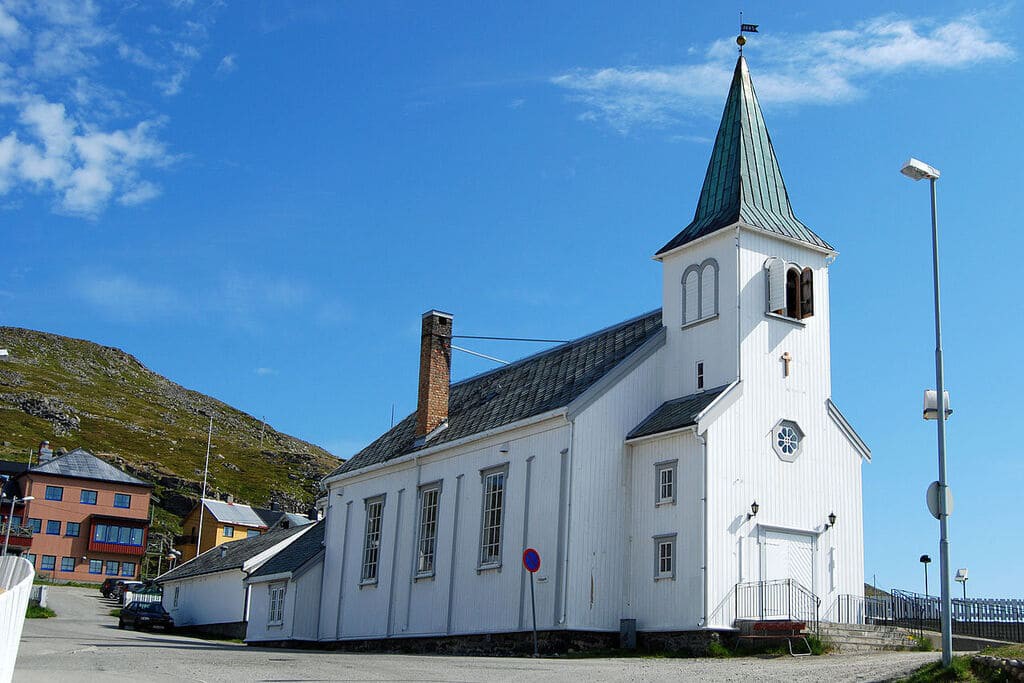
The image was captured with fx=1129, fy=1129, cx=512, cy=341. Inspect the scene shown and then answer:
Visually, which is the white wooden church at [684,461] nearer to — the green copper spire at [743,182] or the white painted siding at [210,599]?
the green copper spire at [743,182]

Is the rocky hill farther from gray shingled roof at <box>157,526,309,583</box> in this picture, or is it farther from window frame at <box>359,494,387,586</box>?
window frame at <box>359,494,387,586</box>

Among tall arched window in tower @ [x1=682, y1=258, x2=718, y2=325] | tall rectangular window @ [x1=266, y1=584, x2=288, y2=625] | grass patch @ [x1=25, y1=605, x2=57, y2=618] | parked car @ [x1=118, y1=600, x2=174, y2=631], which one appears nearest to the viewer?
tall arched window in tower @ [x1=682, y1=258, x2=718, y2=325]

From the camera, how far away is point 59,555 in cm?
9119

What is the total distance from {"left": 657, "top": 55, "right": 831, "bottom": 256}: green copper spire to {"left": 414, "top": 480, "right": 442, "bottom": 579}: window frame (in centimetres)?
1003

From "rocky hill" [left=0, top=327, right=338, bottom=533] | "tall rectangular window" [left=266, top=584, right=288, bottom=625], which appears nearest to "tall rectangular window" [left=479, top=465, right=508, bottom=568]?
"tall rectangular window" [left=266, top=584, right=288, bottom=625]

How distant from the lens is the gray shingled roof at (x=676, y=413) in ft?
90.1

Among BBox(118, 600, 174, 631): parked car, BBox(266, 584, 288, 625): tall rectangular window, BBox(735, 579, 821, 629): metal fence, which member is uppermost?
BBox(735, 579, 821, 629): metal fence

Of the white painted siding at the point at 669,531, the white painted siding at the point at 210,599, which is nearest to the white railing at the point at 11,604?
the white painted siding at the point at 669,531

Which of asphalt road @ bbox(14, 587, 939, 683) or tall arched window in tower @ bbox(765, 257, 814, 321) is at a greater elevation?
tall arched window in tower @ bbox(765, 257, 814, 321)

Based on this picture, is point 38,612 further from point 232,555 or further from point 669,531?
point 669,531

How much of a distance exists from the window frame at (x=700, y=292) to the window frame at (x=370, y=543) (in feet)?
41.6

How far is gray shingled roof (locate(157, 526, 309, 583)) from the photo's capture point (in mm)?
52969

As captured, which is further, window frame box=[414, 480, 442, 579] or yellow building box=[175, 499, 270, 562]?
yellow building box=[175, 499, 270, 562]

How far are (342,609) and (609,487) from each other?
44.2 feet
